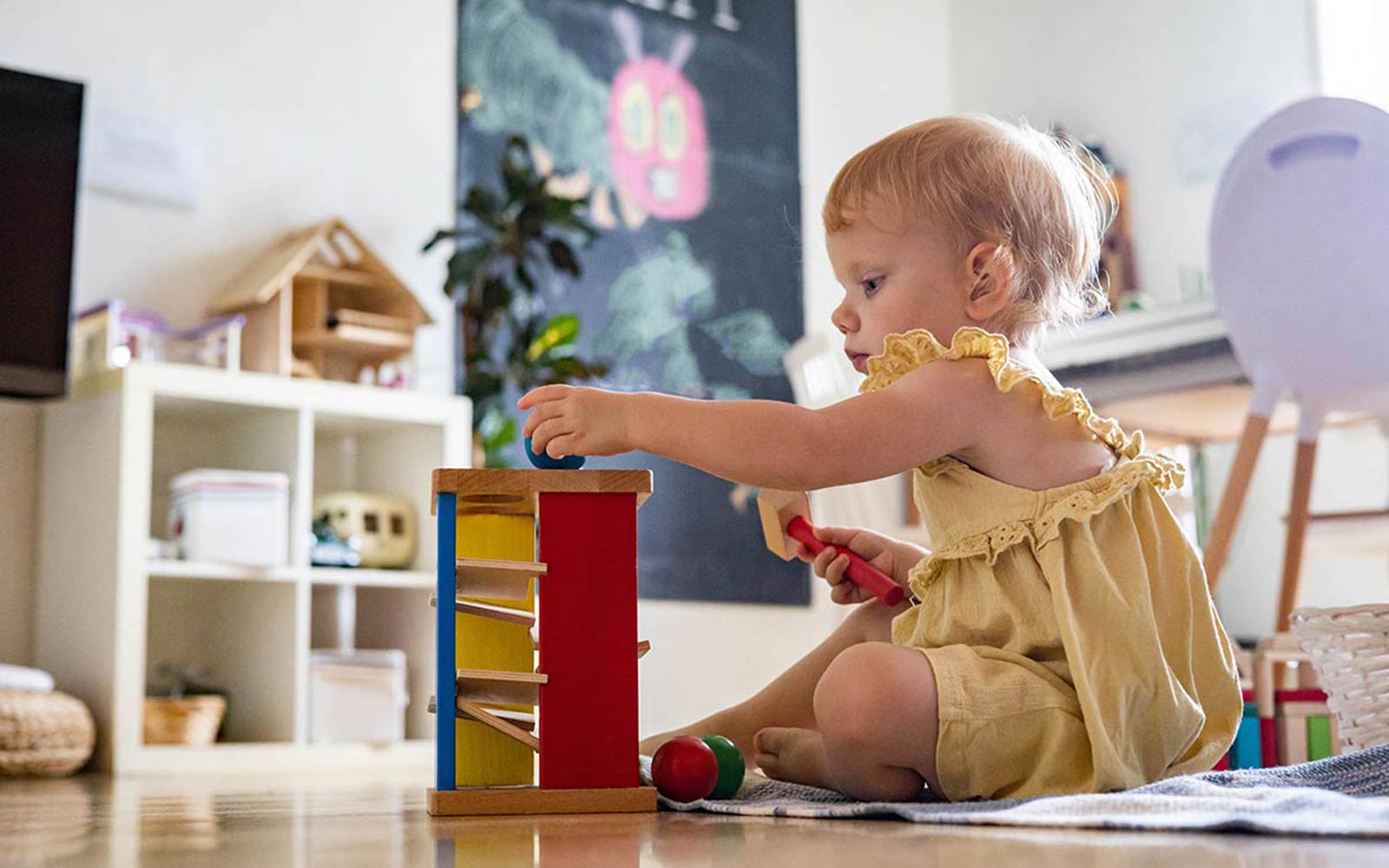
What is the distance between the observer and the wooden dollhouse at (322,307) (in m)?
2.87

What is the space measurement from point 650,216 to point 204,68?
1.13 metres

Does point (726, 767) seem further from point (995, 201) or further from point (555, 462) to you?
point (995, 201)

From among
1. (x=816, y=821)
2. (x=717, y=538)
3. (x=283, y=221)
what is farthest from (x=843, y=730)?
(x=717, y=538)

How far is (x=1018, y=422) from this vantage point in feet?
3.88

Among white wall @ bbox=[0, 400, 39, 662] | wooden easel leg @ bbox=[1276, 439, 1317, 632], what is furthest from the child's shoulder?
white wall @ bbox=[0, 400, 39, 662]

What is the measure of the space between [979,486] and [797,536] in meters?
0.20

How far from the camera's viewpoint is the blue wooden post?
1.08 meters

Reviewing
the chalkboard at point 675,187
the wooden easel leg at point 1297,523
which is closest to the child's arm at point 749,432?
the wooden easel leg at point 1297,523

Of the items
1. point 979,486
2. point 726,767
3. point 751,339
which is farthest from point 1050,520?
point 751,339

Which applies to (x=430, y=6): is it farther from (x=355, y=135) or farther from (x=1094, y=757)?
(x=1094, y=757)

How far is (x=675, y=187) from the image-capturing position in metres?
3.84

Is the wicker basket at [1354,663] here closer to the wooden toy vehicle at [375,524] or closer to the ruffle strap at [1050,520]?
the ruffle strap at [1050,520]

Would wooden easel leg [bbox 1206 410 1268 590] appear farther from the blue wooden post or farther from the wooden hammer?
the blue wooden post

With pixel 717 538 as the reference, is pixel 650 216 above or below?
above
